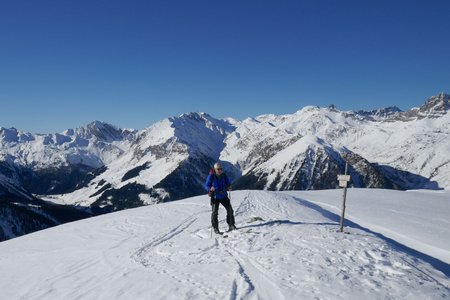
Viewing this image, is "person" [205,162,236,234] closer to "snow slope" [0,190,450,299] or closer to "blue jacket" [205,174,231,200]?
"blue jacket" [205,174,231,200]

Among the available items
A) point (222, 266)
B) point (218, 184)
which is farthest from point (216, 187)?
point (222, 266)

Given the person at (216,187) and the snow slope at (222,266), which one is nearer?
the snow slope at (222,266)

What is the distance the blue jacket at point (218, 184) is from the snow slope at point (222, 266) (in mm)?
2013

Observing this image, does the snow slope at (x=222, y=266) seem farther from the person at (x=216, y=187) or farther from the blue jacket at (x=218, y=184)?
the blue jacket at (x=218, y=184)

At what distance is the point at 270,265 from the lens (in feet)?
45.0

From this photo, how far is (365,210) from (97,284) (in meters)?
26.0

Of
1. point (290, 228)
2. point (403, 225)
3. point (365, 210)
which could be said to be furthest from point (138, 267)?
point (365, 210)

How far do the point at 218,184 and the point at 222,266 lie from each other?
585 centimetres

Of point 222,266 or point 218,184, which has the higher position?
point 218,184

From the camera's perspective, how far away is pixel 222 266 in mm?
13812

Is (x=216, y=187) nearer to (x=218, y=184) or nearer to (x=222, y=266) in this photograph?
(x=218, y=184)

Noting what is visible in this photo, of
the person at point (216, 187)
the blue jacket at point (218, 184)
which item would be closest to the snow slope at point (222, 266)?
the person at point (216, 187)

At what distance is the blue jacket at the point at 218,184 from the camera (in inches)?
744

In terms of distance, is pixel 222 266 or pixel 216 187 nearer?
pixel 222 266
